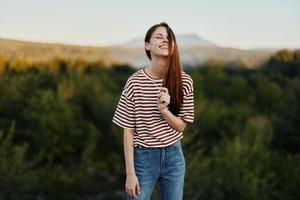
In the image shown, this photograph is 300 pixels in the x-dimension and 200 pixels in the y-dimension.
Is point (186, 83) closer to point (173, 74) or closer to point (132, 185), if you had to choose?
point (173, 74)

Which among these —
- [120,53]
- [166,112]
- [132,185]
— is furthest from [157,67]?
[120,53]

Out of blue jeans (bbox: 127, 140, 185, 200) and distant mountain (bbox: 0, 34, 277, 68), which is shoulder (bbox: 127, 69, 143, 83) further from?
distant mountain (bbox: 0, 34, 277, 68)

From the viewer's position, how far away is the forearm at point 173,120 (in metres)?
1.85

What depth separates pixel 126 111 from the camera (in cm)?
193

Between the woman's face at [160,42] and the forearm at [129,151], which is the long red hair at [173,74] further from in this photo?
the forearm at [129,151]

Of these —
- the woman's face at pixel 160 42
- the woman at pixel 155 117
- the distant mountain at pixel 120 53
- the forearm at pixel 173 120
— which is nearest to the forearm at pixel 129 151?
the woman at pixel 155 117

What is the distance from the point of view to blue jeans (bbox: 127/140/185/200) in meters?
1.92

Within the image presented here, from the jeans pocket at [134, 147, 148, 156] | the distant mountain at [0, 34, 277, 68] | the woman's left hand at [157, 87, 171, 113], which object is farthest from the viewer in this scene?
the distant mountain at [0, 34, 277, 68]

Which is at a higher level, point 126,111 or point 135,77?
point 135,77

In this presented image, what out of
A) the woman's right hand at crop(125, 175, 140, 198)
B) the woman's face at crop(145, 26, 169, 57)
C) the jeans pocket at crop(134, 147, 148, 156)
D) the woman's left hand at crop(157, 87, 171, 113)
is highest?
the woman's face at crop(145, 26, 169, 57)

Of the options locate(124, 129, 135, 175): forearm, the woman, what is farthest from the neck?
locate(124, 129, 135, 175): forearm

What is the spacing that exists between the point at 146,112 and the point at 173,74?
0.53 feet
